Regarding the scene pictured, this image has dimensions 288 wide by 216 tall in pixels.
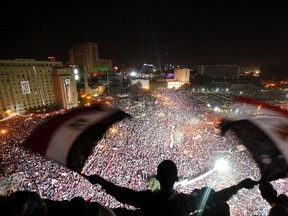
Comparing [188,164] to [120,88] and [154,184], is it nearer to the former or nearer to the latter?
[154,184]

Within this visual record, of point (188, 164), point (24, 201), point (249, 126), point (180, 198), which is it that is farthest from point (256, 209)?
point (24, 201)

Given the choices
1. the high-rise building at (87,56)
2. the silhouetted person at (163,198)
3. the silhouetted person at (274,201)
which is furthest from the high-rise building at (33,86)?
the silhouetted person at (274,201)

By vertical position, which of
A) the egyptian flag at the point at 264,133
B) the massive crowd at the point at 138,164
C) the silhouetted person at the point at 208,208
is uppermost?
the egyptian flag at the point at 264,133

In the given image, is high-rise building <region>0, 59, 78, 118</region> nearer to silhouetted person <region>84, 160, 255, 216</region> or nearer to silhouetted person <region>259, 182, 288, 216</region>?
silhouetted person <region>84, 160, 255, 216</region>

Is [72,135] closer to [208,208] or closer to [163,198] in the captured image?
[163,198]

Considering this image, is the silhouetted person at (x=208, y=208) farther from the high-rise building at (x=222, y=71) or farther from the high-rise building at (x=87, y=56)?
the high-rise building at (x=222, y=71)
